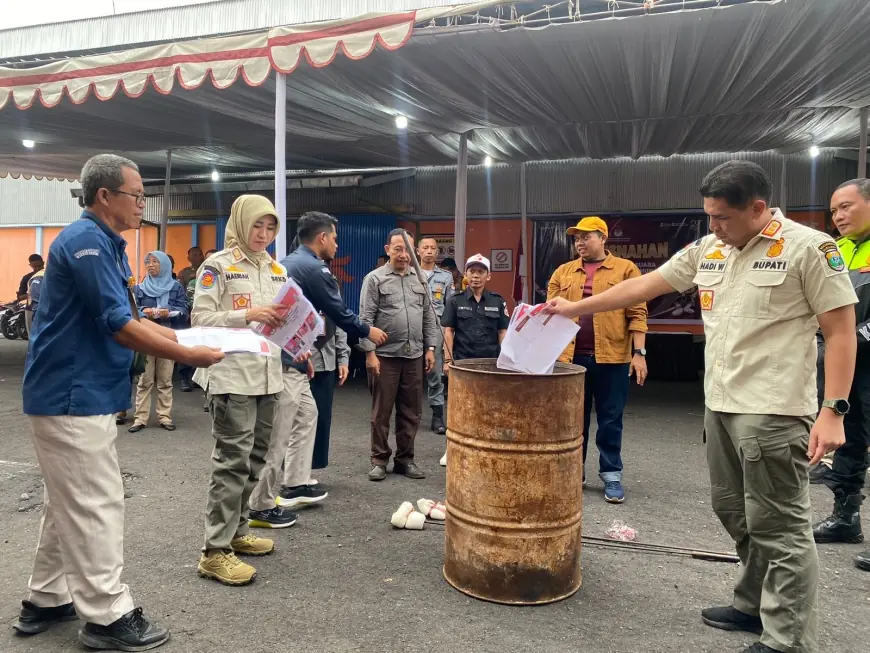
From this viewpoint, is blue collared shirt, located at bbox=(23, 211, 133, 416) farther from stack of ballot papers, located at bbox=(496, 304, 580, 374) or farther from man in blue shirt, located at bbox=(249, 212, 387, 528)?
stack of ballot papers, located at bbox=(496, 304, 580, 374)

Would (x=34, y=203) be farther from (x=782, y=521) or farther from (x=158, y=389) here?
(x=782, y=521)

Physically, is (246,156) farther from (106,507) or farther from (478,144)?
Answer: (106,507)

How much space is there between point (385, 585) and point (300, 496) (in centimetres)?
131

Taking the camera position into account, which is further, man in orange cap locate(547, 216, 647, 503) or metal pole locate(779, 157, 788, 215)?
metal pole locate(779, 157, 788, 215)

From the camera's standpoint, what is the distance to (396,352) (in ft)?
15.8

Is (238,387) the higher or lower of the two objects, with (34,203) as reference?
lower

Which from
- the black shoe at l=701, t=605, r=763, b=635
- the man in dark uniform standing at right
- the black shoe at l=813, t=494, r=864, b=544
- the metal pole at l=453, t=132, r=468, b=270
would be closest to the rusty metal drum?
the black shoe at l=701, t=605, r=763, b=635

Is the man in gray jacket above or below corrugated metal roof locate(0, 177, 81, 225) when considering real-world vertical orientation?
below

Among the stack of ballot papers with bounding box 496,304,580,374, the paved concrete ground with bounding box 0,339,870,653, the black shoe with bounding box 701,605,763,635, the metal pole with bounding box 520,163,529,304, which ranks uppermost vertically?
the metal pole with bounding box 520,163,529,304

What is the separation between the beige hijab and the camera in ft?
10.3

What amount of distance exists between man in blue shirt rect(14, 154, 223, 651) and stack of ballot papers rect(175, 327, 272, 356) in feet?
0.16

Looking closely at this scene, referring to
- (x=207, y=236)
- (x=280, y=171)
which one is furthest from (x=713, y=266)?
(x=207, y=236)

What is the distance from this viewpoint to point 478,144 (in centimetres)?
879

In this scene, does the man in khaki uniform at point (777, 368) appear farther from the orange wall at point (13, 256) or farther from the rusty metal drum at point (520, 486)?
the orange wall at point (13, 256)
